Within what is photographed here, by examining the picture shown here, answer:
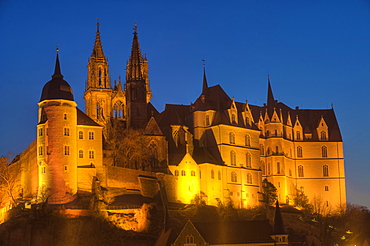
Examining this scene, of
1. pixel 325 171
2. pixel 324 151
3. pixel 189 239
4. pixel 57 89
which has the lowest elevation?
pixel 189 239

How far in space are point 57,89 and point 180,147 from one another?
22291 millimetres

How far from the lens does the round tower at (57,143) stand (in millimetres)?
91250

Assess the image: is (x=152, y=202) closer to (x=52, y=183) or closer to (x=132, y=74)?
(x=52, y=183)

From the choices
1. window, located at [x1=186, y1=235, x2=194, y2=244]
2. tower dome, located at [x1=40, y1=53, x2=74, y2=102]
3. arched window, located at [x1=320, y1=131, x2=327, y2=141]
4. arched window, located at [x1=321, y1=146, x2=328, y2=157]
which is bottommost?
window, located at [x1=186, y1=235, x2=194, y2=244]

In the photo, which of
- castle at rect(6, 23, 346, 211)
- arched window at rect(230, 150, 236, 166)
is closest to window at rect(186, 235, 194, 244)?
castle at rect(6, 23, 346, 211)

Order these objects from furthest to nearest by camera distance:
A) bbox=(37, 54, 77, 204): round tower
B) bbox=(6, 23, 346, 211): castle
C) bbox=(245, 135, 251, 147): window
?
bbox=(245, 135, 251, 147): window, bbox=(6, 23, 346, 211): castle, bbox=(37, 54, 77, 204): round tower

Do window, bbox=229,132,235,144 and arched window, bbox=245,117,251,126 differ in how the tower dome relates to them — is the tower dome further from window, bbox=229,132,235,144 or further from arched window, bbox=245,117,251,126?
arched window, bbox=245,117,251,126

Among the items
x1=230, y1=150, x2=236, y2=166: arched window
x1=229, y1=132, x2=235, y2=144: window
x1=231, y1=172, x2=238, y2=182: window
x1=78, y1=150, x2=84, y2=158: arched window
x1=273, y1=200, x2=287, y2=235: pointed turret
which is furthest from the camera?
x1=229, y1=132, x2=235, y2=144: window

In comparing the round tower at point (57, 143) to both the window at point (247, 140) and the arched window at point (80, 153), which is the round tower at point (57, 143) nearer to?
the arched window at point (80, 153)

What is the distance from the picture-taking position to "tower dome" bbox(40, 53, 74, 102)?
9331 centimetres

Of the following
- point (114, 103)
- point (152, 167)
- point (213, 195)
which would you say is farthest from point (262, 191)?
point (114, 103)

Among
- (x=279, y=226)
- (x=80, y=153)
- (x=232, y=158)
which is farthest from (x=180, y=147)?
(x=279, y=226)

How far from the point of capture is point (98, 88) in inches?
4985

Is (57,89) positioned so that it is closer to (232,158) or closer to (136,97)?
(136,97)
